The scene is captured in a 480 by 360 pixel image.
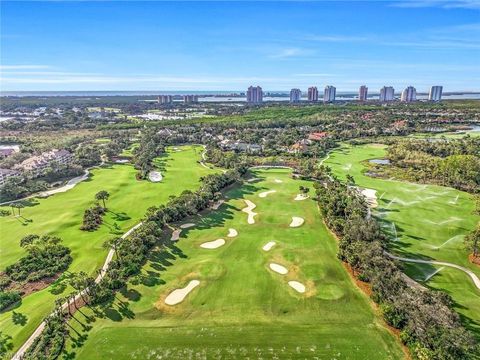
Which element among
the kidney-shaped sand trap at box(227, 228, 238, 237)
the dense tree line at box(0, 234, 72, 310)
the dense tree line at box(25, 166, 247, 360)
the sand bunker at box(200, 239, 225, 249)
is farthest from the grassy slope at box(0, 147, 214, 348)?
the kidney-shaped sand trap at box(227, 228, 238, 237)

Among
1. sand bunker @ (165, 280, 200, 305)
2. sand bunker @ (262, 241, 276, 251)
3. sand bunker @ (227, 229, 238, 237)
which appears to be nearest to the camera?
sand bunker @ (165, 280, 200, 305)

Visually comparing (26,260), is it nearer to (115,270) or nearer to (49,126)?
(115,270)

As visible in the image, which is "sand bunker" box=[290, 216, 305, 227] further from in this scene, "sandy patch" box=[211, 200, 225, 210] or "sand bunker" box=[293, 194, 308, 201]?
"sandy patch" box=[211, 200, 225, 210]

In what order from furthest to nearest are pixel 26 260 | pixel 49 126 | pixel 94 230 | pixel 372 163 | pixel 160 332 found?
pixel 49 126 < pixel 372 163 < pixel 94 230 < pixel 26 260 < pixel 160 332

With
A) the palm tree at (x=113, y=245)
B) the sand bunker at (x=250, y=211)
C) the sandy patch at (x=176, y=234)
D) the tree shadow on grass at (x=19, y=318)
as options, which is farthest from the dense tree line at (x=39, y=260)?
the sand bunker at (x=250, y=211)

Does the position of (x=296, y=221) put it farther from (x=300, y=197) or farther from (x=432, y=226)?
(x=432, y=226)

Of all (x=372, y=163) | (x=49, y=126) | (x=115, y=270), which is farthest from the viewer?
(x=49, y=126)

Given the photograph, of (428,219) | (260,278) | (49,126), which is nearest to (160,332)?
(260,278)
